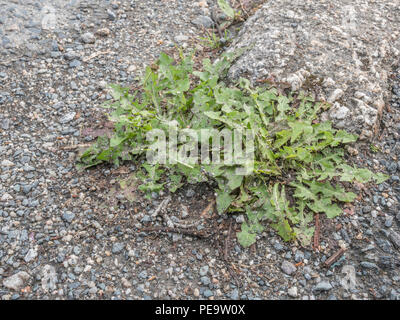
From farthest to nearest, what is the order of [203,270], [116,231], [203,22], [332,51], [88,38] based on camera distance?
[203,22]
[88,38]
[332,51]
[116,231]
[203,270]

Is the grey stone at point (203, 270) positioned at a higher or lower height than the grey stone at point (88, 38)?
lower

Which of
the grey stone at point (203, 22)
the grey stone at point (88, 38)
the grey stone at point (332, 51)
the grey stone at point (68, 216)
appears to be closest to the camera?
the grey stone at point (68, 216)

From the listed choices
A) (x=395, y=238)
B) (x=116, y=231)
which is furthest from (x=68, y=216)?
(x=395, y=238)

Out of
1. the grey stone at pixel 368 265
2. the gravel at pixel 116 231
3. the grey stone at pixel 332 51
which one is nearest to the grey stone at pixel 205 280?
the gravel at pixel 116 231

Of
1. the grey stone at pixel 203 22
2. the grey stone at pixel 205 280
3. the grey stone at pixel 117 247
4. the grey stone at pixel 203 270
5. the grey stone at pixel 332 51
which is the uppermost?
the grey stone at pixel 332 51

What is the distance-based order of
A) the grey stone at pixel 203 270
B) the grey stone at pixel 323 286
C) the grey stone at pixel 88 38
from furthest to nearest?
1. the grey stone at pixel 88 38
2. the grey stone at pixel 203 270
3. the grey stone at pixel 323 286

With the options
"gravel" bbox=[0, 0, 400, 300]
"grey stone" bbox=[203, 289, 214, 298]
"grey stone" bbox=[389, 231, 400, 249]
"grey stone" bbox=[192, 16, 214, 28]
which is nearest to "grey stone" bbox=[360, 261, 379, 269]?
"gravel" bbox=[0, 0, 400, 300]

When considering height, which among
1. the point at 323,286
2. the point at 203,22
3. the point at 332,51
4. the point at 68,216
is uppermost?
the point at 332,51

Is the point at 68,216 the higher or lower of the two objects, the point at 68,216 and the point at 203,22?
the lower

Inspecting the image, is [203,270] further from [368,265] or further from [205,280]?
[368,265]

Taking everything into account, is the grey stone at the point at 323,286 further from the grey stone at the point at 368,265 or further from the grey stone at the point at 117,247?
the grey stone at the point at 117,247

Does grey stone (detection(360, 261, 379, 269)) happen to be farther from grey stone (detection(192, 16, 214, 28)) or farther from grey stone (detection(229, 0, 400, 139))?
grey stone (detection(192, 16, 214, 28))

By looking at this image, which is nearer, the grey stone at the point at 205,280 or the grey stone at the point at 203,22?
the grey stone at the point at 205,280

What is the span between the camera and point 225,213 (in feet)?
8.94
